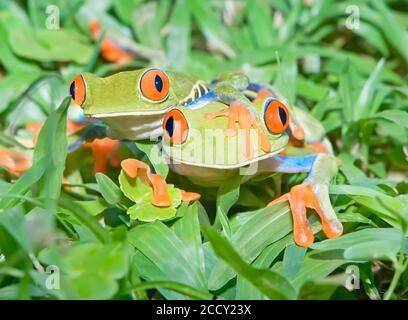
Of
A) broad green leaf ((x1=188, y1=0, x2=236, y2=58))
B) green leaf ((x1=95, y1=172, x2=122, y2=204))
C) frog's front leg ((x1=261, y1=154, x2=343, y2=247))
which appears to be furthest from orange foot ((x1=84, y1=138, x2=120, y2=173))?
broad green leaf ((x1=188, y1=0, x2=236, y2=58))

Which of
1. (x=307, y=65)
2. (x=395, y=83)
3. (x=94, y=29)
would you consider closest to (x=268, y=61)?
(x=307, y=65)

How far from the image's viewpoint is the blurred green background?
1631mm

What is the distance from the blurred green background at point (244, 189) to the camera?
5.35ft

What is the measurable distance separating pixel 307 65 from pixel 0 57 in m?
1.45

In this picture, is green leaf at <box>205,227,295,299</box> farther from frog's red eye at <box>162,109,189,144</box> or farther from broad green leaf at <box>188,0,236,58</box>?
broad green leaf at <box>188,0,236,58</box>

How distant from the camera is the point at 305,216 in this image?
194cm

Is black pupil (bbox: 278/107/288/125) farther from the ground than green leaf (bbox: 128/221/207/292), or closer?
farther from the ground

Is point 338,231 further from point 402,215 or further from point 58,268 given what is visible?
point 58,268

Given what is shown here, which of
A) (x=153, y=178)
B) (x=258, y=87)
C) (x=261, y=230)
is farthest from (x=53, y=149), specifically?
(x=258, y=87)

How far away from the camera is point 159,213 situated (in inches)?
76.6

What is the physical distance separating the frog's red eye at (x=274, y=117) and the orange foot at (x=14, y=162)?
904 mm

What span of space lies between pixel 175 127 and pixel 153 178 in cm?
20

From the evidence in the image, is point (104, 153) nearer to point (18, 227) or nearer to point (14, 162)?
point (14, 162)

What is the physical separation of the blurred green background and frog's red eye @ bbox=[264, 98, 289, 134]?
251 mm
